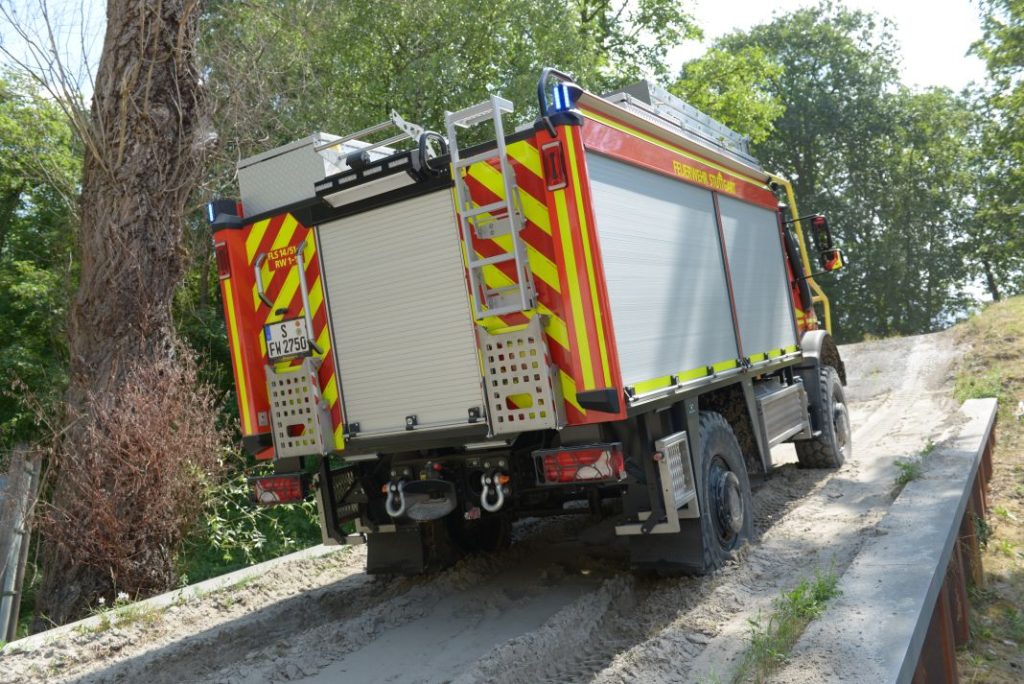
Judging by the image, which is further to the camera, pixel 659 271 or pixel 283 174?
pixel 283 174

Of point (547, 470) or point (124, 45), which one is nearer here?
point (547, 470)

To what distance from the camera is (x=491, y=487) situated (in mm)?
5223

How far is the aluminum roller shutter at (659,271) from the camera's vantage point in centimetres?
489

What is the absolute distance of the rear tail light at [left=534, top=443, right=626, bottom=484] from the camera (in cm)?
462

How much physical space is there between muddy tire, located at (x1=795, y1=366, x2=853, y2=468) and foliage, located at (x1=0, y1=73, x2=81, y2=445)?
9047 millimetres

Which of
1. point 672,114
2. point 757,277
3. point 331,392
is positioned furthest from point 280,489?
point 757,277

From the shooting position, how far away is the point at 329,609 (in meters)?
5.88

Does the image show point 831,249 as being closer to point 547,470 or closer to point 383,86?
point 547,470

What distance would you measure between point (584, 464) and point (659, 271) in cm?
155

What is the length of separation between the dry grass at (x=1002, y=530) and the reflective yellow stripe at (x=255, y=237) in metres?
4.81

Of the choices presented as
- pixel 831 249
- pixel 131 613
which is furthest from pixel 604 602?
pixel 831 249

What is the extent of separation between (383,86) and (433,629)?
37.5 ft

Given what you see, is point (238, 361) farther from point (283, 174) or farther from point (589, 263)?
point (589, 263)

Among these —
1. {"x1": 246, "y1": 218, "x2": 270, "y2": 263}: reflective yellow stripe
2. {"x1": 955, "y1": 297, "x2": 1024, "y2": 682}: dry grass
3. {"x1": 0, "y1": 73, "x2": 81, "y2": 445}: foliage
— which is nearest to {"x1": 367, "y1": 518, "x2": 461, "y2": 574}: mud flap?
{"x1": 246, "y1": 218, "x2": 270, "y2": 263}: reflective yellow stripe
